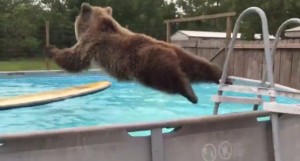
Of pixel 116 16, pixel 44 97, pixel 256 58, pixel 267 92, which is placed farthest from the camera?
pixel 116 16

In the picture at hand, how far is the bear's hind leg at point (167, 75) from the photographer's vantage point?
4.19 meters

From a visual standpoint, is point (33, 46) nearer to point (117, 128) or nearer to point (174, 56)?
point (174, 56)

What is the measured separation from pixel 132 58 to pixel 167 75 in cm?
49

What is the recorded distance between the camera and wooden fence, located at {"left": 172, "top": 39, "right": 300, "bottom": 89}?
29.8 feet

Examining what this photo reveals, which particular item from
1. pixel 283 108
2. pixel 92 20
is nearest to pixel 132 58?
pixel 92 20

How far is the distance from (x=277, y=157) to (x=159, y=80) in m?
1.60

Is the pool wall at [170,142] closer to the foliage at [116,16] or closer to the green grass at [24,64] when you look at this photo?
the green grass at [24,64]

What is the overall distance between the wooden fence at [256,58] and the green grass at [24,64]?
5.54 m

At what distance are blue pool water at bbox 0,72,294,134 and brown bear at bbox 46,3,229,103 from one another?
0.72 meters

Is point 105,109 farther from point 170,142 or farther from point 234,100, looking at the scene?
point 170,142

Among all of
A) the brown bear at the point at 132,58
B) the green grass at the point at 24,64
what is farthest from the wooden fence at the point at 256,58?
the green grass at the point at 24,64

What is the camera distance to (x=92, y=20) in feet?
16.0

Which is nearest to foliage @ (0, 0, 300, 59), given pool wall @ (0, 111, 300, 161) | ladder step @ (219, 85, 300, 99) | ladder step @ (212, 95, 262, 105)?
ladder step @ (212, 95, 262, 105)

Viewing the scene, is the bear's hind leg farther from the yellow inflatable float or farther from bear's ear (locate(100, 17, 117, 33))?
the yellow inflatable float
